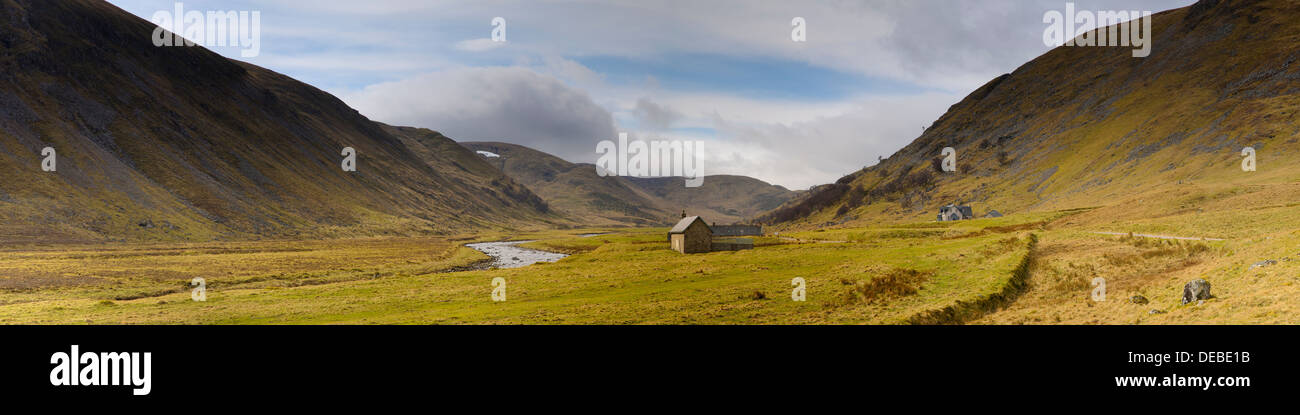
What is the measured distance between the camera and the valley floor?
21922 mm

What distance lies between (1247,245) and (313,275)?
8133 centimetres

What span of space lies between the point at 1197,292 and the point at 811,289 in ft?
61.2

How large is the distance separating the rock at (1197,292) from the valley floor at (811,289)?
414mm

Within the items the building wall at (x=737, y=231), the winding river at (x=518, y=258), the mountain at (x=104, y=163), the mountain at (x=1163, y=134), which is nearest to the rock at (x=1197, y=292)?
the mountain at (x=1163, y=134)

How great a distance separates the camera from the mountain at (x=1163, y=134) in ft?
311

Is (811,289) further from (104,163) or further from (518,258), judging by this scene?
(104,163)

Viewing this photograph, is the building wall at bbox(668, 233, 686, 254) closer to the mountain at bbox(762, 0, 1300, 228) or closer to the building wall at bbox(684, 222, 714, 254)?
the building wall at bbox(684, 222, 714, 254)

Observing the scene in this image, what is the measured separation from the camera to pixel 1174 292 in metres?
21.3

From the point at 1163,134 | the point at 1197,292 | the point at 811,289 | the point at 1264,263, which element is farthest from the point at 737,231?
the point at 1163,134

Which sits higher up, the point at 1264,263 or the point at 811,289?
the point at 1264,263

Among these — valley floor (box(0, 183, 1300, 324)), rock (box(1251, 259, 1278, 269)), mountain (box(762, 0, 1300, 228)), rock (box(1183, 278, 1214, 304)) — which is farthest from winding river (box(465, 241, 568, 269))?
mountain (box(762, 0, 1300, 228))

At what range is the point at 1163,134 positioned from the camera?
421 feet
